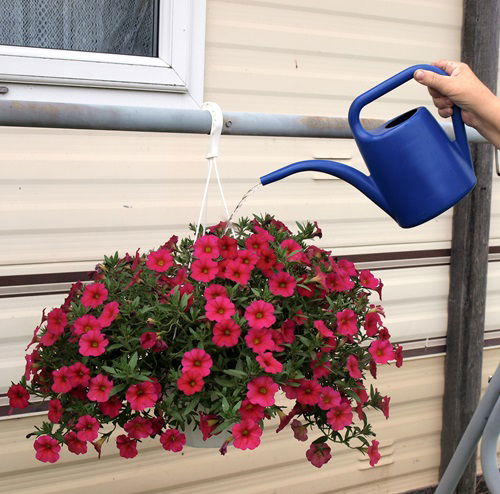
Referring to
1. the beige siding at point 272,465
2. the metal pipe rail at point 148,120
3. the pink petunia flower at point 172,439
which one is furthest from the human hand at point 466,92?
the beige siding at point 272,465

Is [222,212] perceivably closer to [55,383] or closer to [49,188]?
[49,188]

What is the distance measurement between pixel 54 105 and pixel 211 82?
1.37 metres

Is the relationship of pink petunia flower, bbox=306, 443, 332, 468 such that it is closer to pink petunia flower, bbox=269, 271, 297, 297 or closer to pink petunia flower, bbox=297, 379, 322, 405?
pink petunia flower, bbox=297, 379, 322, 405

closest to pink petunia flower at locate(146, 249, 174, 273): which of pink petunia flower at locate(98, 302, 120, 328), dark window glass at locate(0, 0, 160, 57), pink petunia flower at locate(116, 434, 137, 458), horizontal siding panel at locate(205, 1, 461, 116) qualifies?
pink petunia flower at locate(98, 302, 120, 328)

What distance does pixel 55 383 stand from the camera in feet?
4.82

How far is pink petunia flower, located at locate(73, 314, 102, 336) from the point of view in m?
1.46

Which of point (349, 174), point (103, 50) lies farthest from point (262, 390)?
point (103, 50)

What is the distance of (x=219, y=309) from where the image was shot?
4.76ft

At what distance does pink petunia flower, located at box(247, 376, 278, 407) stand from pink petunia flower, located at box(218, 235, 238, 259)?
235 mm

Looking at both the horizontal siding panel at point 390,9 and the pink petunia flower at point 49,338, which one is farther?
the horizontal siding panel at point 390,9

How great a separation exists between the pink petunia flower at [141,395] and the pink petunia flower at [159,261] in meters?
0.21

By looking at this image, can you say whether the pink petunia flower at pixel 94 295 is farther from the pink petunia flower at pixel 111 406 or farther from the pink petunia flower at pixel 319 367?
the pink petunia flower at pixel 319 367

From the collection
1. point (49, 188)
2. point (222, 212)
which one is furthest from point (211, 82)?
point (49, 188)

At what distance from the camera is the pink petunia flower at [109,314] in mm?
1461
